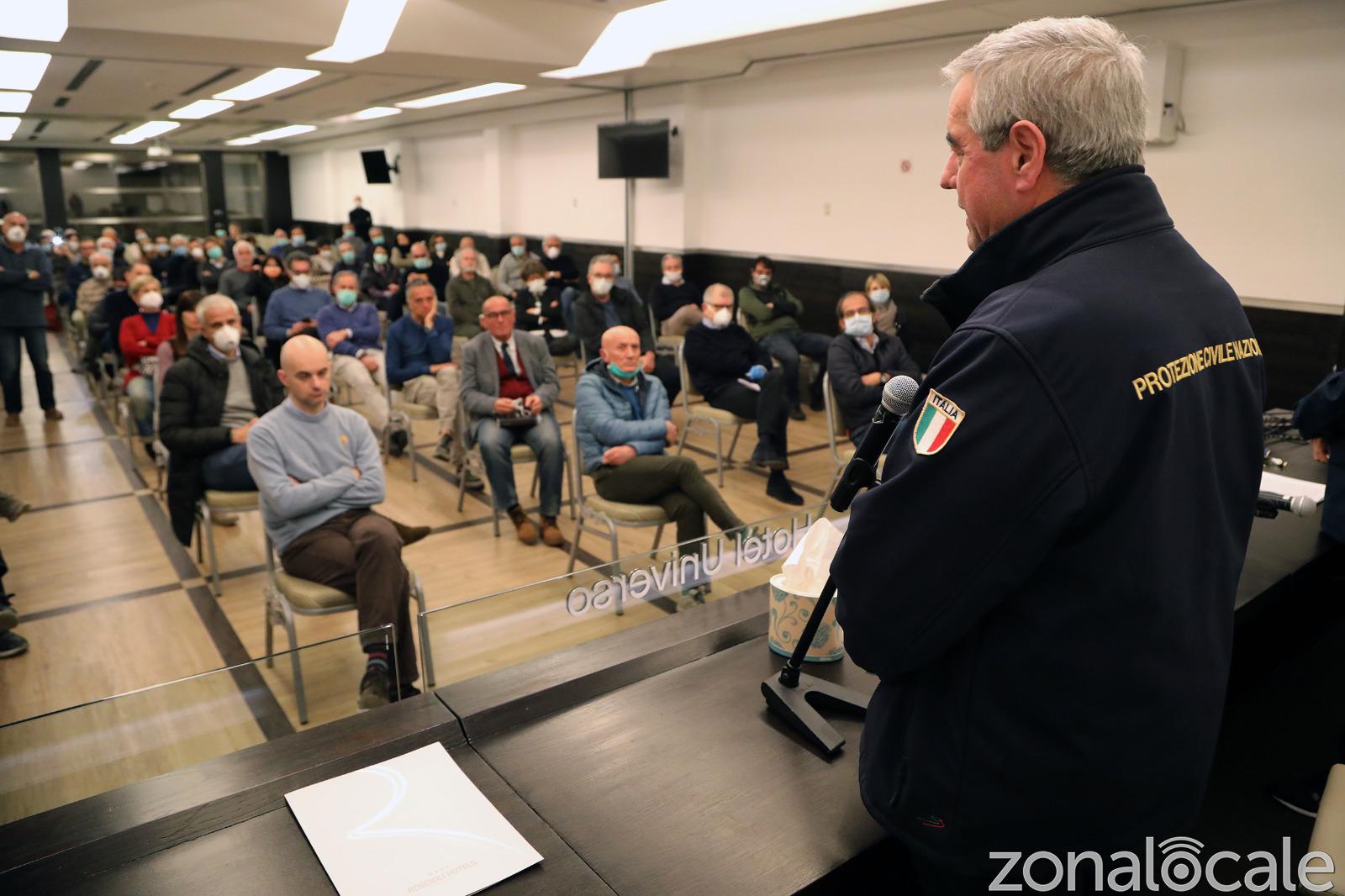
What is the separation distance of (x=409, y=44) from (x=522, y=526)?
474 centimetres

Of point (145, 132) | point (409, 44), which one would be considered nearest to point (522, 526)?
point (409, 44)

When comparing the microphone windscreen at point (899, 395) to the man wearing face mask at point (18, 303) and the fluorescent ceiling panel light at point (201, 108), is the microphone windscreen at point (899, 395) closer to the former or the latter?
the man wearing face mask at point (18, 303)

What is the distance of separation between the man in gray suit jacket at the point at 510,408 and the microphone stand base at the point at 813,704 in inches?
129

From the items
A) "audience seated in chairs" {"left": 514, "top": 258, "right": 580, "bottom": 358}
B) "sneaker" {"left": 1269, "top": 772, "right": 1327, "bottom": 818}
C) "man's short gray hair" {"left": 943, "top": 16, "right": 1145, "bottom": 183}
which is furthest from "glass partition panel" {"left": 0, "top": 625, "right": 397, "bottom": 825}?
"audience seated in chairs" {"left": 514, "top": 258, "right": 580, "bottom": 358}

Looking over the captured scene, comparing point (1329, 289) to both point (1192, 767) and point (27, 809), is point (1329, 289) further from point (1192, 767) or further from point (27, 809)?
point (27, 809)

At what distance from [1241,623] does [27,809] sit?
2.31 m

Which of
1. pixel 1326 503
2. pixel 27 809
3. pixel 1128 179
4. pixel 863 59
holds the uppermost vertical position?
pixel 863 59

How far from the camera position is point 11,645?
353 cm

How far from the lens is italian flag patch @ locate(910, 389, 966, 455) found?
2.98 feet

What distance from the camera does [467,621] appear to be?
1871 millimetres

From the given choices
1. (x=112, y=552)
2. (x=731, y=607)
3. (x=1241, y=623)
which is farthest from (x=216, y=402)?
(x=1241, y=623)

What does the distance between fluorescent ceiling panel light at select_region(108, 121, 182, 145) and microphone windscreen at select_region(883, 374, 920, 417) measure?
15987 mm

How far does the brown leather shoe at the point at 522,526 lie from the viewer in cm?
478

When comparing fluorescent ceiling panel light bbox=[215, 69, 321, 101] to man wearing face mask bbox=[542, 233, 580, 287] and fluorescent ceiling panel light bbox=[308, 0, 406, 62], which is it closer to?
fluorescent ceiling panel light bbox=[308, 0, 406, 62]
